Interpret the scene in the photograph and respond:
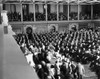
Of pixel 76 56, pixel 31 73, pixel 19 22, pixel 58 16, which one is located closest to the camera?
pixel 31 73

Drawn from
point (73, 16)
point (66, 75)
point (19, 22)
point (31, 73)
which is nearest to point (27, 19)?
point (19, 22)

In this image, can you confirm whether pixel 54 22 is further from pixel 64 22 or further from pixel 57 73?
pixel 57 73

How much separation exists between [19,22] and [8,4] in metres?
4.45

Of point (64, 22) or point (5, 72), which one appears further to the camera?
point (64, 22)

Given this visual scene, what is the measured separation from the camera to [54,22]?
120 feet

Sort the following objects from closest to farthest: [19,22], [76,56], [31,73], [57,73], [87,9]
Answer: [31,73] → [57,73] → [76,56] → [19,22] → [87,9]

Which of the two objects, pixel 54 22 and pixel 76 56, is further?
pixel 54 22

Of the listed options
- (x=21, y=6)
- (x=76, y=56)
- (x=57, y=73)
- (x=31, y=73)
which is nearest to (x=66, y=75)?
(x=57, y=73)

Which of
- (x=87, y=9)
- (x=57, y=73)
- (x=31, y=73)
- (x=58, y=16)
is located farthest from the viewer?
(x=87, y=9)

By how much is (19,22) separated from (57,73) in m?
27.2

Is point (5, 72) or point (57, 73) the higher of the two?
point (5, 72)

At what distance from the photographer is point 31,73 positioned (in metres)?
1.36

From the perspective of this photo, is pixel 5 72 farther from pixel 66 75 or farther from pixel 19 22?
pixel 19 22

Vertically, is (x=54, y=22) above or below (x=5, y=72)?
below
